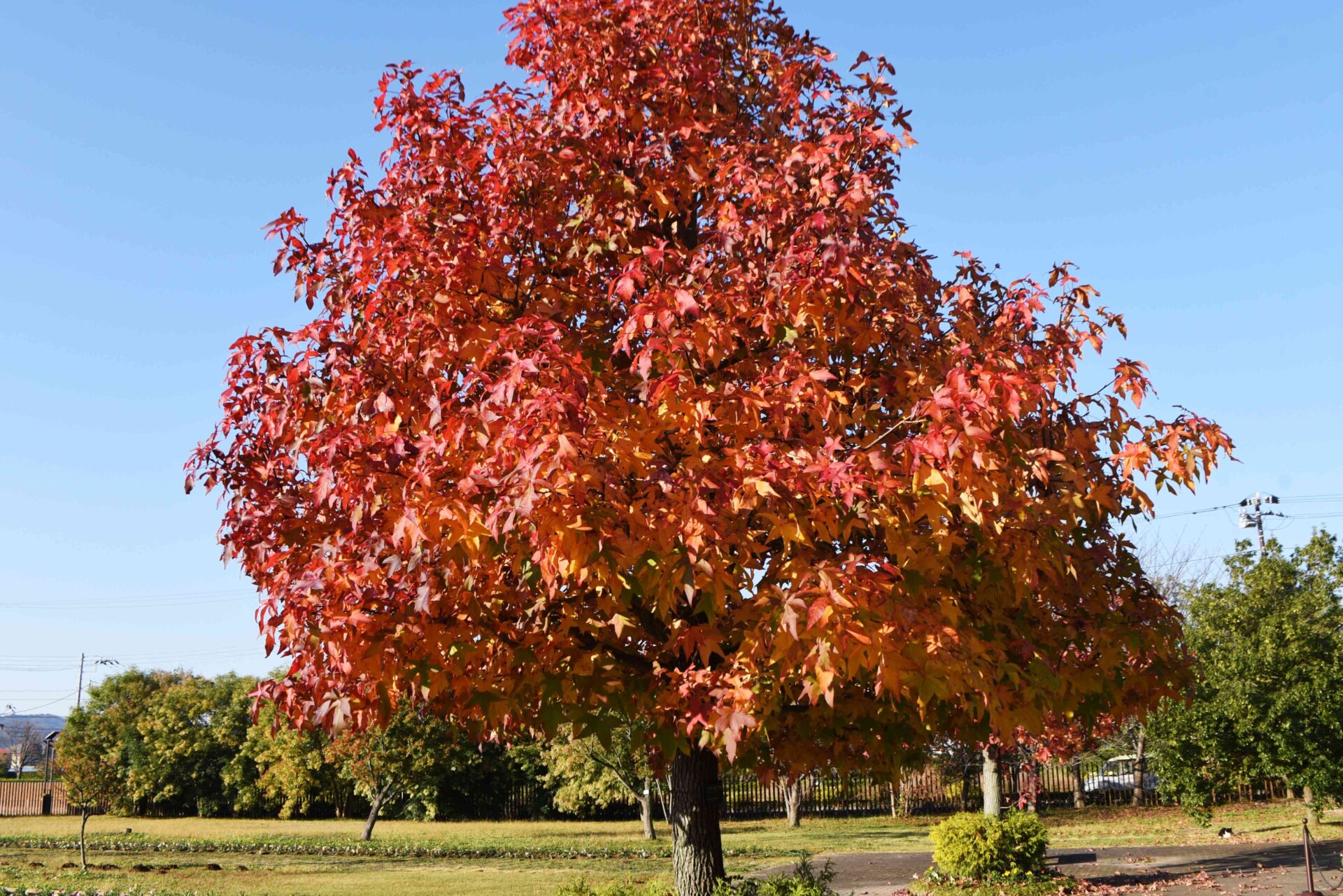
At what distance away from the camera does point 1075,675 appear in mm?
7086

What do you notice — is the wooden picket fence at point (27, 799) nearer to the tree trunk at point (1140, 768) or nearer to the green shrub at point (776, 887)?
the tree trunk at point (1140, 768)

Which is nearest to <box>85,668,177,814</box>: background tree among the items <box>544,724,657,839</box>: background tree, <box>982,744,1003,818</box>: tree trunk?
<box>544,724,657,839</box>: background tree

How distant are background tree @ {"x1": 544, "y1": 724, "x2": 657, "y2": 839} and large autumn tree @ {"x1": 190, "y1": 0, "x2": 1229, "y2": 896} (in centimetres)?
2015

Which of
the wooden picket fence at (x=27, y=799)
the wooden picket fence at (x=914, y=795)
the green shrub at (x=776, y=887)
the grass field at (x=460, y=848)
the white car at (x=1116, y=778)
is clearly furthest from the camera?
the wooden picket fence at (x=27, y=799)

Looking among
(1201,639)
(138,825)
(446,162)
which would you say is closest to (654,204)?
(446,162)

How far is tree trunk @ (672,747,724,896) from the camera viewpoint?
8.46m

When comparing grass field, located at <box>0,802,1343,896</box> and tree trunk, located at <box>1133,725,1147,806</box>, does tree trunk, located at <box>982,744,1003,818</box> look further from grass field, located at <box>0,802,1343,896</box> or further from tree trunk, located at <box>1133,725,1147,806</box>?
tree trunk, located at <box>1133,725,1147,806</box>

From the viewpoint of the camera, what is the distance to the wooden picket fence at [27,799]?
49.9 meters

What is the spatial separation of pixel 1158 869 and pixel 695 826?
477 inches

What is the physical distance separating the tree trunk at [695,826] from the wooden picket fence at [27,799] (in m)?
51.9

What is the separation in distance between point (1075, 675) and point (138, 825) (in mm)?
40439

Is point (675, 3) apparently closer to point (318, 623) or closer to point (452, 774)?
point (318, 623)

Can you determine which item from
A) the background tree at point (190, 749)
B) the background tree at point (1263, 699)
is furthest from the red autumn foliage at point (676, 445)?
the background tree at point (190, 749)

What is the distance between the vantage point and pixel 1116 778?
43.8 metres
